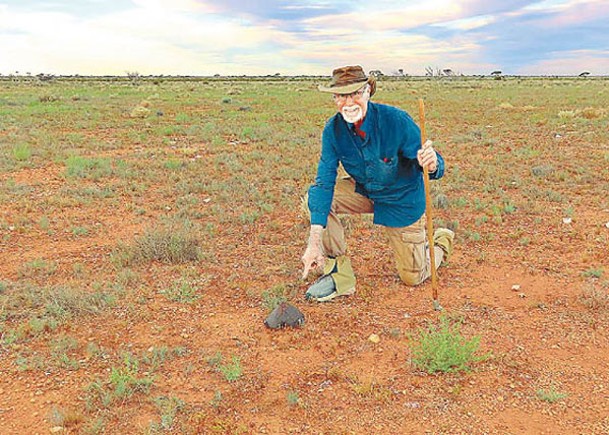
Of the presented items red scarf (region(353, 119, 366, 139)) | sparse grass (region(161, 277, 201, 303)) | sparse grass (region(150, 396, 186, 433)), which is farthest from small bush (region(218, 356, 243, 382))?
red scarf (region(353, 119, 366, 139))

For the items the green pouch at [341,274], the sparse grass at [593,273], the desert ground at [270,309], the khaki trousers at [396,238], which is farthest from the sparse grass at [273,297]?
the sparse grass at [593,273]

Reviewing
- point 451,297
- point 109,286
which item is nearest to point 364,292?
point 451,297

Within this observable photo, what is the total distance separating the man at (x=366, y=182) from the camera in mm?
4172

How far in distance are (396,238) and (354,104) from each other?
4.30ft

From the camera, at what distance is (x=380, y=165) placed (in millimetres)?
4410

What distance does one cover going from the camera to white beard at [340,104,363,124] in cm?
414

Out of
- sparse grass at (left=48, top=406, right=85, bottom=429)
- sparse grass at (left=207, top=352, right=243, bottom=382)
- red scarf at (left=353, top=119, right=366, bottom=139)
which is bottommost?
sparse grass at (left=48, top=406, right=85, bottom=429)

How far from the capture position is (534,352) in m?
3.84

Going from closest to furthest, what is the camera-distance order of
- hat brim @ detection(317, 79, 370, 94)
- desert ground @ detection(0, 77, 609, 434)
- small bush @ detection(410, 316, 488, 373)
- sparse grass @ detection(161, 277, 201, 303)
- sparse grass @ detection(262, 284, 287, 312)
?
desert ground @ detection(0, 77, 609, 434) → small bush @ detection(410, 316, 488, 373) → hat brim @ detection(317, 79, 370, 94) → sparse grass @ detection(262, 284, 287, 312) → sparse grass @ detection(161, 277, 201, 303)

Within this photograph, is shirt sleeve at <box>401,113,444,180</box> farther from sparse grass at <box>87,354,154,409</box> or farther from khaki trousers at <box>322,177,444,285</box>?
sparse grass at <box>87,354,154,409</box>

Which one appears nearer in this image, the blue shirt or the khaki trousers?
the blue shirt

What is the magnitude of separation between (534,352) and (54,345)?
11.3ft

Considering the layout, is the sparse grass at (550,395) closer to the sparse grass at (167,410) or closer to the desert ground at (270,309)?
the desert ground at (270,309)

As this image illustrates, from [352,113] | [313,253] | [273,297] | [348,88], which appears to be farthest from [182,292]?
[348,88]
